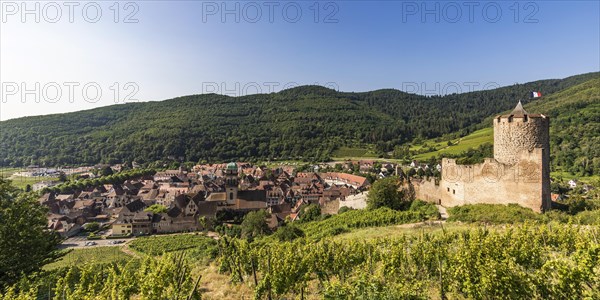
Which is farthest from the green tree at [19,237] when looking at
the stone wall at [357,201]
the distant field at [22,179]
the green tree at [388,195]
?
the distant field at [22,179]

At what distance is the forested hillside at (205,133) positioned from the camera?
130875mm

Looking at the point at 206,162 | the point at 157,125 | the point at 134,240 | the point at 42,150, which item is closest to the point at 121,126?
the point at 157,125

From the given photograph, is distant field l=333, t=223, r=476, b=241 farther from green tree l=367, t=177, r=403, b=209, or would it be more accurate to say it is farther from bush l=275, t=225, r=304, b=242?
bush l=275, t=225, r=304, b=242

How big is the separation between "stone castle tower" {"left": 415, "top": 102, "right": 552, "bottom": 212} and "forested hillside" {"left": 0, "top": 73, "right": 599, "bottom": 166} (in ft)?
319

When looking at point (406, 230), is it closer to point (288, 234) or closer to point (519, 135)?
point (519, 135)

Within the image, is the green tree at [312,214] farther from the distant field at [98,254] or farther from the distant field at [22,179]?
the distant field at [22,179]

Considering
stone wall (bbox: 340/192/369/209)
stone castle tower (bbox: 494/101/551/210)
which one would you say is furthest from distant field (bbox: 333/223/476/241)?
stone wall (bbox: 340/192/369/209)

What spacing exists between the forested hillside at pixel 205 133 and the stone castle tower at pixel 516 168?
319 feet

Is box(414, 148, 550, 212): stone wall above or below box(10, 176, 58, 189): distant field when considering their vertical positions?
above

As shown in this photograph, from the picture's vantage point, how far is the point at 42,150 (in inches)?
5177

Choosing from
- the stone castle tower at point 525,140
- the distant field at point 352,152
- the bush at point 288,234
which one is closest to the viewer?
the stone castle tower at point 525,140

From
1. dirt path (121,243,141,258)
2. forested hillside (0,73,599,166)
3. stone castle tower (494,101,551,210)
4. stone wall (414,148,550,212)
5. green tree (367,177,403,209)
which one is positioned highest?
forested hillside (0,73,599,166)

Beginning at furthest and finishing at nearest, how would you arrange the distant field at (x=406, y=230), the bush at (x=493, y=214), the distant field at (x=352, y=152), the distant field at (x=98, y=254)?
the distant field at (x=352, y=152), the distant field at (x=98, y=254), the distant field at (x=406, y=230), the bush at (x=493, y=214)

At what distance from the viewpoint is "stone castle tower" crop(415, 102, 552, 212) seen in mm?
20172
